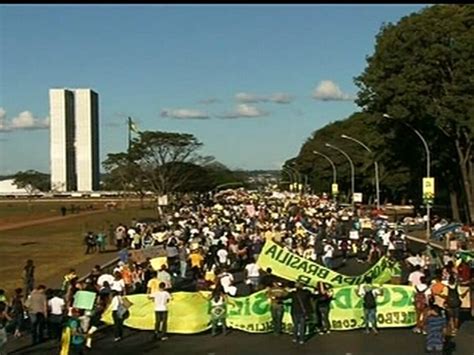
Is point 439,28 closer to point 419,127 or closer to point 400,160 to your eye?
point 419,127

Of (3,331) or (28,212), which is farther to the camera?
(28,212)

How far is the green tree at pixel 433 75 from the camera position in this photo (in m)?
57.0

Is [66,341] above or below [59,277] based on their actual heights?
above

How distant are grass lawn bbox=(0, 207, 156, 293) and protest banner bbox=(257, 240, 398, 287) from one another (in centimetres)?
1059

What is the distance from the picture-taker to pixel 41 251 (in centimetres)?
4991

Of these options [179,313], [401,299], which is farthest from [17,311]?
[401,299]

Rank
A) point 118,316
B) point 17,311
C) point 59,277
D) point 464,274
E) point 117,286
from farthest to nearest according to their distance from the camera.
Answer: point 59,277 < point 464,274 < point 117,286 < point 17,311 < point 118,316

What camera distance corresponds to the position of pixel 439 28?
5847 cm

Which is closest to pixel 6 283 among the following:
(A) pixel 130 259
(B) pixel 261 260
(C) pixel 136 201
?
(A) pixel 130 259

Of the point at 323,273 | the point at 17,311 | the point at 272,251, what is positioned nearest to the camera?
the point at 17,311

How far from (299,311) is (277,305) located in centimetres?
Answer: 93

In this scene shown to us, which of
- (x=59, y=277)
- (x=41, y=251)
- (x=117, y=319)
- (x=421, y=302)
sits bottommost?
(x=41, y=251)

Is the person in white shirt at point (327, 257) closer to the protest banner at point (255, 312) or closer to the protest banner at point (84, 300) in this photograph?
the protest banner at point (255, 312)

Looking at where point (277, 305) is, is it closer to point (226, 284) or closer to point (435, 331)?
point (226, 284)
